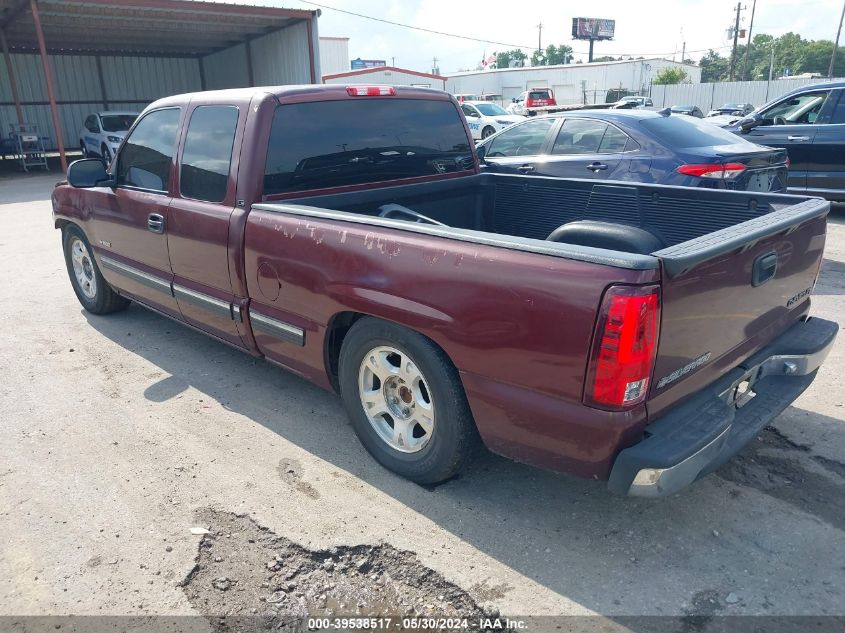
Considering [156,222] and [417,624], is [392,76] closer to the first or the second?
[156,222]

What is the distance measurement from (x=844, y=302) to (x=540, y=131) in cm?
368

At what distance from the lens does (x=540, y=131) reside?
25.3 feet

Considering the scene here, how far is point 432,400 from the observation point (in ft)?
9.72

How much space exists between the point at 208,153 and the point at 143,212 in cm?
87

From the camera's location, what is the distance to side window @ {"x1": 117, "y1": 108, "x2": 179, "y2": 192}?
14.5 feet

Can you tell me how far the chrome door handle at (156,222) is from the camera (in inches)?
171

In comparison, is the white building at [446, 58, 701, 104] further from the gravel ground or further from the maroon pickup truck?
the gravel ground

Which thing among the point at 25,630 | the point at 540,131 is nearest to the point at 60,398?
the point at 25,630

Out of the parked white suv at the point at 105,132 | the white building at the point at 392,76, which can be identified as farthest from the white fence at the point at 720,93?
the parked white suv at the point at 105,132

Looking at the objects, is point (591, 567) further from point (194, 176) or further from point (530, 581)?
point (194, 176)

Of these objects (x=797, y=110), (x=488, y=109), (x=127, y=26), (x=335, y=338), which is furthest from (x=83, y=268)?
(x=488, y=109)

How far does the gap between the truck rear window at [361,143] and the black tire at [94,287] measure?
2745 mm

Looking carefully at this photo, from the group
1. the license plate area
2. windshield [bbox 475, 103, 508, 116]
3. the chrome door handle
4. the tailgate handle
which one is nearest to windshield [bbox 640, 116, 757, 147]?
the license plate area

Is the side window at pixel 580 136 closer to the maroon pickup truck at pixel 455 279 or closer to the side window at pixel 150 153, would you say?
the maroon pickup truck at pixel 455 279
